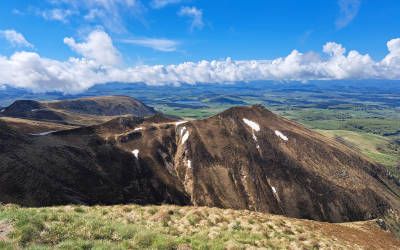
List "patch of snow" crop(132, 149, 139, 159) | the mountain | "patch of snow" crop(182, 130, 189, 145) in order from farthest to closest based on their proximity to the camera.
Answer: "patch of snow" crop(182, 130, 189, 145), "patch of snow" crop(132, 149, 139, 159), the mountain

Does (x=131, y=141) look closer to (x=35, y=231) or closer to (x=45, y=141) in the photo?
(x=45, y=141)

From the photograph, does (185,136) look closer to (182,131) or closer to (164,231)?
(182,131)

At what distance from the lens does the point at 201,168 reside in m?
107

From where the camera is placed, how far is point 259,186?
105 metres

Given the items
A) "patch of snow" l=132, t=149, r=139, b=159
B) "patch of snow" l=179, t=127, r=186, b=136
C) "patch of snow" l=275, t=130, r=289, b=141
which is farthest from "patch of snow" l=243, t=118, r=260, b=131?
"patch of snow" l=132, t=149, r=139, b=159

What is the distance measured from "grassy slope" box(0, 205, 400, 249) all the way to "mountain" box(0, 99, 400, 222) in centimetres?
4362

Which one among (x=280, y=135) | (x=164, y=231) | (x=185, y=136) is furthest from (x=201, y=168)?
(x=164, y=231)

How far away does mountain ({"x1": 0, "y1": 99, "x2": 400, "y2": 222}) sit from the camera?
80375 mm

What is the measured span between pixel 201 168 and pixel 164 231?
267 feet

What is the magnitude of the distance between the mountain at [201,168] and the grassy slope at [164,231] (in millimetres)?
43616

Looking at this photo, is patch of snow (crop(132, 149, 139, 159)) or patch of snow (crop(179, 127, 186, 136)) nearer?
patch of snow (crop(132, 149, 139, 159))

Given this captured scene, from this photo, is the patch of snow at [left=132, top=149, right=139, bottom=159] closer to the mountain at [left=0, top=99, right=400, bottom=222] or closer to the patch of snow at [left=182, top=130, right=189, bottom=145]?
the mountain at [left=0, top=99, right=400, bottom=222]

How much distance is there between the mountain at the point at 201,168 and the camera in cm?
8038

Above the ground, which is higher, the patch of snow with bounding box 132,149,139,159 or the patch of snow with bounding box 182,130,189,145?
the patch of snow with bounding box 182,130,189,145
